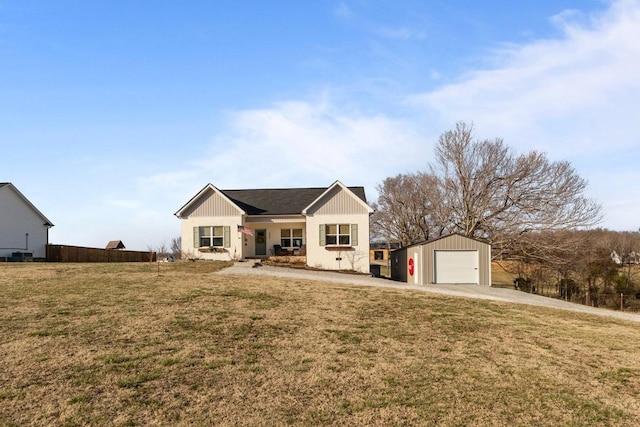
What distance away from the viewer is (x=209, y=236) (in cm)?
3031

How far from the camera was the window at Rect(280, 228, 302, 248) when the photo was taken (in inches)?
1272

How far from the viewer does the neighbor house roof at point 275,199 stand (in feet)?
102

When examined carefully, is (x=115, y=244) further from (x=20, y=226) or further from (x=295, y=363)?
(x=295, y=363)

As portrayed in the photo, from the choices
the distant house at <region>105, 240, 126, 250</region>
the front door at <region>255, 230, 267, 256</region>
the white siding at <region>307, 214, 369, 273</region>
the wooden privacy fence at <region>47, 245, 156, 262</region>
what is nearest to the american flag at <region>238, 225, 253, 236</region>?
the front door at <region>255, 230, 267, 256</region>

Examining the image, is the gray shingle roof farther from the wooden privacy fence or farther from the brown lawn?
the brown lawn

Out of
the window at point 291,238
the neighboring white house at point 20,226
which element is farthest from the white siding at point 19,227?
the window at point 291,238

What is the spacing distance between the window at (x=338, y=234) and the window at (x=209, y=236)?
5.99 meters

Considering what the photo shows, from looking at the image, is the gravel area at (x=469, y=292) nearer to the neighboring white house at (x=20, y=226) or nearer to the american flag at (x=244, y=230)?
the american flag at (x=244, y=230)

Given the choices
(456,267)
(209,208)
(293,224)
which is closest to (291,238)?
(293,224)

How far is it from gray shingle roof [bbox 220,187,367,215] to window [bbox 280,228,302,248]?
1.62 metres

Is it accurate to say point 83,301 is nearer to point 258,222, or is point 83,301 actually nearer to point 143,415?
point 143,415

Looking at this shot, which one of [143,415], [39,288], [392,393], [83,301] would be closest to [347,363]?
[392,393]

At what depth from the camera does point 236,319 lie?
11703 mm

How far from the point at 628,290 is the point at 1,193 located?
41.5 m
